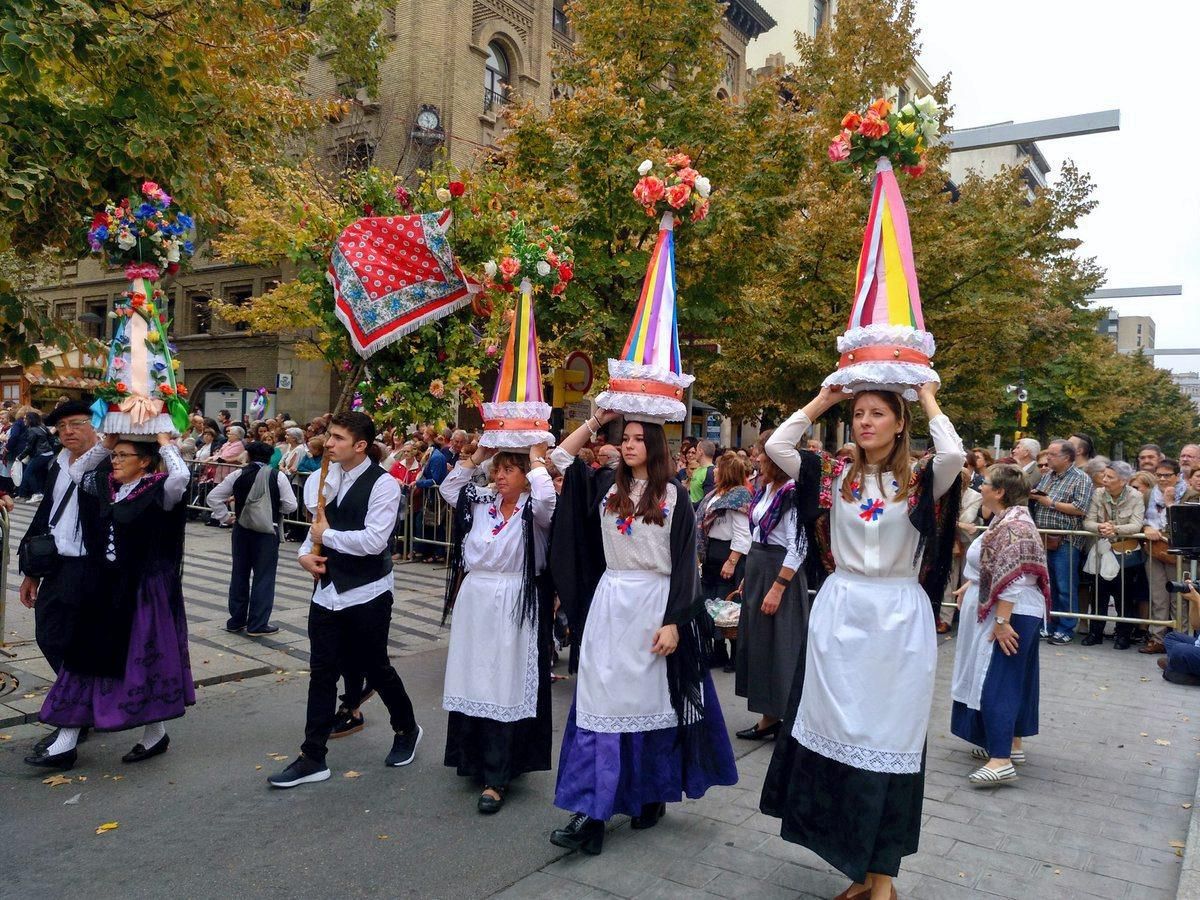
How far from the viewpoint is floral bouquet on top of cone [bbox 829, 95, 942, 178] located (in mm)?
4008

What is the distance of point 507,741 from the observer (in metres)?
4.80

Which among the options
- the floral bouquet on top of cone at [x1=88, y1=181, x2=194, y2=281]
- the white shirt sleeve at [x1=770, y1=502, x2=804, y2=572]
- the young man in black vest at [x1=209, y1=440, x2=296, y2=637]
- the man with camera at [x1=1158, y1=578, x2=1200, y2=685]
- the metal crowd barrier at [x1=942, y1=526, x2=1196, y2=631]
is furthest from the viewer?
the metal crowd barrier at [x1=942, y1=526, x2=1196, y2=631]

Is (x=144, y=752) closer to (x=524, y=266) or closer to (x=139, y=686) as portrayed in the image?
(x=139, y=686)

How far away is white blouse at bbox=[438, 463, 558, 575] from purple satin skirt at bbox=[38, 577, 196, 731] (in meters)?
1.81

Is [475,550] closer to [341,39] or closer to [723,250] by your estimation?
[723,250]

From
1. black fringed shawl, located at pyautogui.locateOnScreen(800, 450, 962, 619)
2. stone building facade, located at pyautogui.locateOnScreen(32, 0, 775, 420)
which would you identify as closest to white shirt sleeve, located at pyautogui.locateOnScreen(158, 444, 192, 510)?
black fringed shawl, located at pyautogui.locateOnScreen(800, 450, 962, 619)

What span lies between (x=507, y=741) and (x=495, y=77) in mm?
25324

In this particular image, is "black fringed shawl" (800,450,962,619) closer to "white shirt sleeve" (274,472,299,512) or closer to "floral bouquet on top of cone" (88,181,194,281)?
"floral bouquet on top of cone" (88,181,194,281)

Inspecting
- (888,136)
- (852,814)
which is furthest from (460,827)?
(888,136)

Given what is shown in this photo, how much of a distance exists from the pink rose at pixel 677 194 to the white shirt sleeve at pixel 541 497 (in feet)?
5.30

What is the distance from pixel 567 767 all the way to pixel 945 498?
6.97 ft

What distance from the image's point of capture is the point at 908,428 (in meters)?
3.72

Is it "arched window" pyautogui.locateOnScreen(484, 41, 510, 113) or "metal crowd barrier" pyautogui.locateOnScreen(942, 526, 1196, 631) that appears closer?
"metal crowd barrier" pyautogui.locateOnScreen(942, 526, 1196, 631)

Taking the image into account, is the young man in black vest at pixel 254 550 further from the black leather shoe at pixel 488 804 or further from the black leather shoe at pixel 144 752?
the black leather shoe at pixel 488 804
